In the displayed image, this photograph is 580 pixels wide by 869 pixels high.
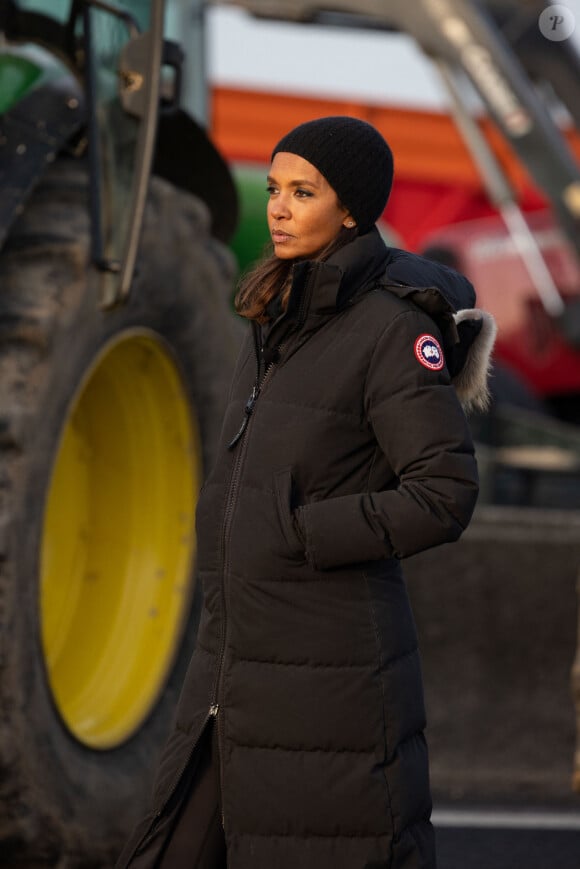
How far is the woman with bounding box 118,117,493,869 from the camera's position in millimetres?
1987

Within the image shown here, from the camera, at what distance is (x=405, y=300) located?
2086mm

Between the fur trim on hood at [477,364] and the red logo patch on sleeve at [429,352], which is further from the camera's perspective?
the fur trim on hood at [477,364]

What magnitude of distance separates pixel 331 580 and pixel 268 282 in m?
0.41

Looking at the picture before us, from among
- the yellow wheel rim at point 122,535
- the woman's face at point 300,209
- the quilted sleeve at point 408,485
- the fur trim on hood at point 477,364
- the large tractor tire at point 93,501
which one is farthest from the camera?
the yellow wheel rim at point 122,535

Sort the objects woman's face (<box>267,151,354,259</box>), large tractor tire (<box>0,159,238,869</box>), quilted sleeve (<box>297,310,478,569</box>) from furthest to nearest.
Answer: large tractor tire (<box>0,159,238,869</box>) → woman's face (<box>267,151,354,259</box>) → quilted sleeve (<box>297,310,478,569</box>)

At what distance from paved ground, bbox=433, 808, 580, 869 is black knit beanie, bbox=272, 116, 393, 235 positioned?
1877 millimetres

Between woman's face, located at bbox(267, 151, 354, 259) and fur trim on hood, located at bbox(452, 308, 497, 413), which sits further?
fur trim on hood, located at bbox(452, 308, 497, 413)

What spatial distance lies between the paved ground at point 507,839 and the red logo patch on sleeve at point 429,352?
5.83ft

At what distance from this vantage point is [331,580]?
2027mm

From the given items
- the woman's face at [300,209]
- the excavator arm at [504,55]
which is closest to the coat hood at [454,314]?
the woman's face at [300,209]

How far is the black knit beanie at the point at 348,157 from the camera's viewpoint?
6.77 ft

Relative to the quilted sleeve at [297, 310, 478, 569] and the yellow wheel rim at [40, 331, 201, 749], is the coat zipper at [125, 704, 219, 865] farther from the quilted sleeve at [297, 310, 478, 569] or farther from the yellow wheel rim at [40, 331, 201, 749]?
the yellow wheel rim at [40, 331, 201, 749]

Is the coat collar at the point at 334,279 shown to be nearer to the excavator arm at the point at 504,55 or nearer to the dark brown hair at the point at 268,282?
the dark brown hair at the point at 268,282

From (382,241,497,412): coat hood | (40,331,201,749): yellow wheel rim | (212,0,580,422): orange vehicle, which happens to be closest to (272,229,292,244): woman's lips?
(382,241,497,412): coat hood
